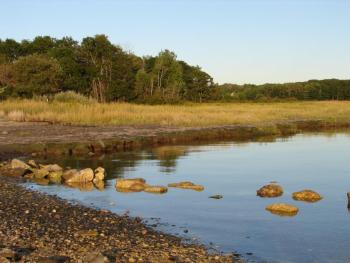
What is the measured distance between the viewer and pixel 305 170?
1986cm

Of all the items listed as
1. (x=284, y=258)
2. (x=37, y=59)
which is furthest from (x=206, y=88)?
(x=284, y=258)

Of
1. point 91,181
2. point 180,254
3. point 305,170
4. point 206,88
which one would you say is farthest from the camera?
point 206,88

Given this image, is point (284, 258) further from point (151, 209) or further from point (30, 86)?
point (30, 86)

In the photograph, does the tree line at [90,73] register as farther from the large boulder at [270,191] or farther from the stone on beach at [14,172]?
the large boulder at [270,191]

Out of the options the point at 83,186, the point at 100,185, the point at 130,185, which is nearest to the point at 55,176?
the point at 83,186

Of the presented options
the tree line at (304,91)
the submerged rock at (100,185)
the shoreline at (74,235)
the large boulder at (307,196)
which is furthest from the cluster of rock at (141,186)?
the tree line at (304,91)

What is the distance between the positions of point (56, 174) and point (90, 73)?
4542 cm

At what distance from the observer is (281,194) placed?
1483cm

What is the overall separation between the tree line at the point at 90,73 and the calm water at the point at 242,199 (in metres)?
27.2

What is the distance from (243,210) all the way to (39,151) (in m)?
14.3

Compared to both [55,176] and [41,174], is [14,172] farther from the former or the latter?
[55,176]

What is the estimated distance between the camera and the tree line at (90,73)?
5494cm

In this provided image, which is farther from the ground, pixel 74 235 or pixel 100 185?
pixel 74 235

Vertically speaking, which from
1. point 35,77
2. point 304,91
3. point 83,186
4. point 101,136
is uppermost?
point 35,77
